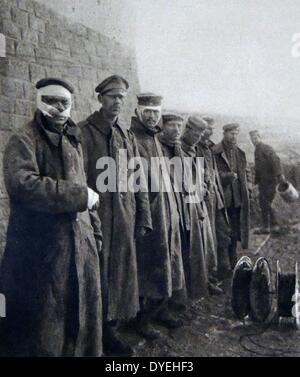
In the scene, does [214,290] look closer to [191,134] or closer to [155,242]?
[155,242]

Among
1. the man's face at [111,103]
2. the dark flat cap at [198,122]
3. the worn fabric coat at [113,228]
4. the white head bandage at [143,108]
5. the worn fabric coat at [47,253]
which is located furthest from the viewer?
the dark flat cap at [198,122]

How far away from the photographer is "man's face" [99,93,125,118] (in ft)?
11.9

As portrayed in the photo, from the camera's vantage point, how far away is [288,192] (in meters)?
4.38

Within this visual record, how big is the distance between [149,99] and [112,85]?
401 millimetres

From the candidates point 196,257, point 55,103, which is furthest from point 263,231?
point 55,103

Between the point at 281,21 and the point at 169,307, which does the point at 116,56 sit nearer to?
the point at 281,21

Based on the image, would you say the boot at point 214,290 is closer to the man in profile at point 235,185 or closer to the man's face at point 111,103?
the man in profile at point 235,185

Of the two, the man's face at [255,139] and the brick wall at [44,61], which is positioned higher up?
the brick wall at [44,61]

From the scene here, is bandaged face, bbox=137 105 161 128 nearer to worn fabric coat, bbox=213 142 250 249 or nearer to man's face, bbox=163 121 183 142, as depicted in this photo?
man's face, bbox=163 121 183 142

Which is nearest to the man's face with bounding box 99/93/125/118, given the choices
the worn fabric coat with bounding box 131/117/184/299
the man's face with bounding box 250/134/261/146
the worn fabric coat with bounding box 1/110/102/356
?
the worn fabric coat with bounding box 131/117/184/299

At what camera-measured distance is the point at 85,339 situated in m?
3.32

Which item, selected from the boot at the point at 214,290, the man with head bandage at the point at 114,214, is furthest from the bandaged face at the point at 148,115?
the boot at the point at 214,290

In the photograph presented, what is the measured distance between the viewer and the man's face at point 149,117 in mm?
3963
